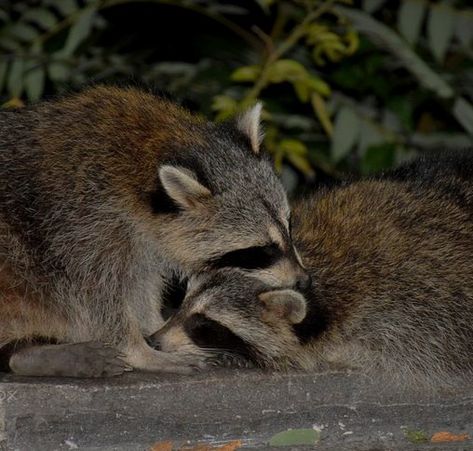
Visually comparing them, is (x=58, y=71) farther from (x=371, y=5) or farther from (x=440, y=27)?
(x=440, y=27)

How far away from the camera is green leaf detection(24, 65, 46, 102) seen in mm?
7273

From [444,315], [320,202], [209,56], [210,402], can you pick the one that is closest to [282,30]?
[209,56]

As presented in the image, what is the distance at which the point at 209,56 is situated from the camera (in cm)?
820

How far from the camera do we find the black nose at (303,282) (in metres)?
5.05

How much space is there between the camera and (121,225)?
520 centimetres

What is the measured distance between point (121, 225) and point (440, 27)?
2.91 metres

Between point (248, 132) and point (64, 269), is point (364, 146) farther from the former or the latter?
point (64, 269)

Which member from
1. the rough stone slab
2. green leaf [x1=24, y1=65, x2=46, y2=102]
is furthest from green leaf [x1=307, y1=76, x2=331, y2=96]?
the rough stone slab

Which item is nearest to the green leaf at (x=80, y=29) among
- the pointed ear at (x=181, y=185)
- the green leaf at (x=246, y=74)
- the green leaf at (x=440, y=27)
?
the green leaf at (x=246, y=74)

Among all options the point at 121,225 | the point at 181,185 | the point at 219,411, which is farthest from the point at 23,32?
the point at 219,411

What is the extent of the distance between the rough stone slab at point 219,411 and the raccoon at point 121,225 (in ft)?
1.22

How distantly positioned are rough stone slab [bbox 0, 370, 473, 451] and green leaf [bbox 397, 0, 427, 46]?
3004 millimetres

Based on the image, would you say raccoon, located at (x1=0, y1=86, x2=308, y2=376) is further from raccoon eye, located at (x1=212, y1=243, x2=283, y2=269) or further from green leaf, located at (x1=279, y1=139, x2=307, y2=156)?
green leaf, located at (x1=279, y1=139, x2=307, y2=156)

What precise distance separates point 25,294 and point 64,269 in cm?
20
